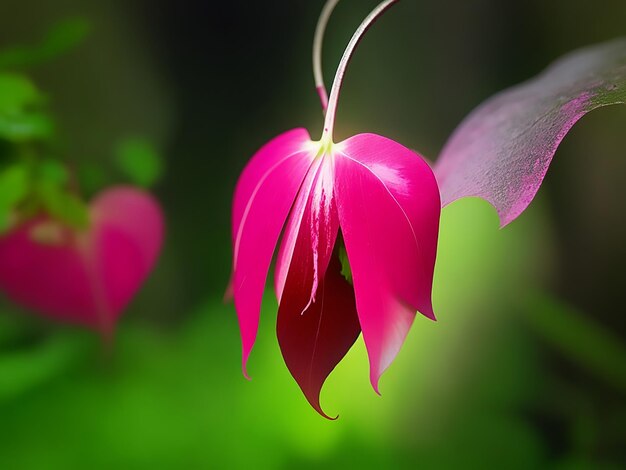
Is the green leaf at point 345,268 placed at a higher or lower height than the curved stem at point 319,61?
lower

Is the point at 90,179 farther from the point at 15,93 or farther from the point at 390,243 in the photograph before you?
the point at 390,243

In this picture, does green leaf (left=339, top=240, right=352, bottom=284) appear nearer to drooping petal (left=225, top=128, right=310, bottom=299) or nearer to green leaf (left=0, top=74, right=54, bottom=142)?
drooping petal (left=225, top=128, right=310, bottom=299)

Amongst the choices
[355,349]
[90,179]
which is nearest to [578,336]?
[355,349]

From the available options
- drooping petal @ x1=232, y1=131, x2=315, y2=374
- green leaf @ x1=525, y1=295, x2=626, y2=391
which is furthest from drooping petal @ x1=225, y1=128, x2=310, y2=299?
green leaf @ x1=525, y1=295, x2=626, y2=391

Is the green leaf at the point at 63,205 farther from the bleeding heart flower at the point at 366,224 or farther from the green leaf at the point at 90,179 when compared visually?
the bleeding heart flower at the point at 366,224

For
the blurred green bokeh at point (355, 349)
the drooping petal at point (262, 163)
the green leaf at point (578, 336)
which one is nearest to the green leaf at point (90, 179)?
the blurred green bokeh at point (355, 349)

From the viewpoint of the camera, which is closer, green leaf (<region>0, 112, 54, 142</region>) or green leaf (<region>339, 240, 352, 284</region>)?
green leaf (<region>339, 240, 352, 284</region>)

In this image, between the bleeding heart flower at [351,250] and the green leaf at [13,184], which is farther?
the green leaf at [13,184]

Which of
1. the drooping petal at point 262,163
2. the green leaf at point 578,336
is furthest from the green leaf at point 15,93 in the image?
the green leaf at point 578,336

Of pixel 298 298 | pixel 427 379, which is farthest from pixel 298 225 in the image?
pixel 427 379

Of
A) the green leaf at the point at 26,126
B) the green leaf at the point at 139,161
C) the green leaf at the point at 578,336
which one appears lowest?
the green leaf at the point at 578,336
